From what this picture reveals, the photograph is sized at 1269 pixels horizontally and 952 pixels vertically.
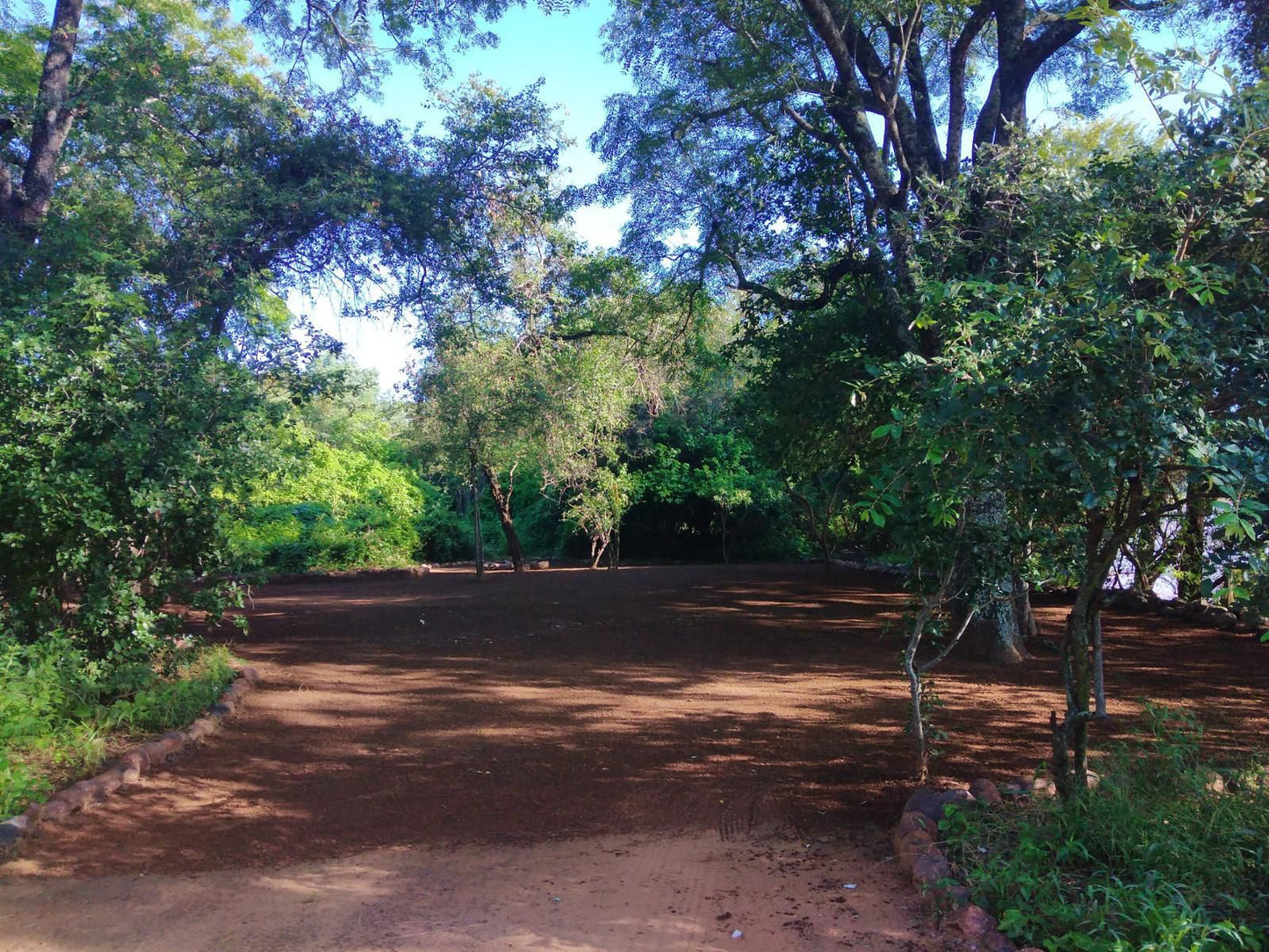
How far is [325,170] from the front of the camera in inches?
413

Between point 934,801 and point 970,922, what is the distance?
1.34 metres

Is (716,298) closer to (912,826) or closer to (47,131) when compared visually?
(47,131)

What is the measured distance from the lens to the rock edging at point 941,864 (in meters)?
3.62

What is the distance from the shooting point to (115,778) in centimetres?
587

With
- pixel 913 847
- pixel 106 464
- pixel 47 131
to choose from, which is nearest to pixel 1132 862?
pixel 913 847

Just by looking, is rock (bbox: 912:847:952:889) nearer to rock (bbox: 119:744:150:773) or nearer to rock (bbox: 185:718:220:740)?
rock (bbox: 119:744:150:773)

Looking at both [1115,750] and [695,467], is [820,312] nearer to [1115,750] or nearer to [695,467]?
[1115,750]

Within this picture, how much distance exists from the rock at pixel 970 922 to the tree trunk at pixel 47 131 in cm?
1025

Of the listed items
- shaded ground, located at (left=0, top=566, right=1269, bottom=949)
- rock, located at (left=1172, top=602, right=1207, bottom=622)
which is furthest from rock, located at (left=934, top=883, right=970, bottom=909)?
rock, located at (left=1172, top=602, right=1207, bottom=622)

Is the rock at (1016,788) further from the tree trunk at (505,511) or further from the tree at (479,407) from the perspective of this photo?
the tree trunk at (505,511)

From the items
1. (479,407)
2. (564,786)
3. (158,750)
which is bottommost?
(564,786)

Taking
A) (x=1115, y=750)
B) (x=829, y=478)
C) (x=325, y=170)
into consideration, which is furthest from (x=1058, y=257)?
(x=829, y=478)

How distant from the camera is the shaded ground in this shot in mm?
4176

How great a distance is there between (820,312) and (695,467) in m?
14.7
